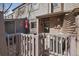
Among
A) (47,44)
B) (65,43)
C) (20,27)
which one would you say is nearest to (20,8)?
(20,27)

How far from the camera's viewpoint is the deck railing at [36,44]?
193cm

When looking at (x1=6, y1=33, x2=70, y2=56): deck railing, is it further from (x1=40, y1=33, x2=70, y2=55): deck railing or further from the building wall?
the building wall

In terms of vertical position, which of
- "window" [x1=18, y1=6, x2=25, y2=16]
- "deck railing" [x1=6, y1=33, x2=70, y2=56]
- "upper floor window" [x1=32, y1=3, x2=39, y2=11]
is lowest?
"deck railing" [x1=6, y1=33, x2=70, y2=56]

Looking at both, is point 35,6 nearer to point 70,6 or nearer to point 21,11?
point 21,11

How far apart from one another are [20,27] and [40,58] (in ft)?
1.59

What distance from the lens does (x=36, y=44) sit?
205 cm

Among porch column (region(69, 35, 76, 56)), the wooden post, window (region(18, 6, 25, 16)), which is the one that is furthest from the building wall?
the wooden post

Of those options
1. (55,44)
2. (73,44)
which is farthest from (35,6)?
(73,44)

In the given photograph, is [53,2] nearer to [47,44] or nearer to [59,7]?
[59,7]

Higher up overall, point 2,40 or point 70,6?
point 70,6

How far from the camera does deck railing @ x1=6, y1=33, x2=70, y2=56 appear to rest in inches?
75.9

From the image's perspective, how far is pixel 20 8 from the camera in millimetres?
1965

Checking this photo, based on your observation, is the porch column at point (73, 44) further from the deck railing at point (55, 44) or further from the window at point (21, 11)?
the window at point (21, 11)

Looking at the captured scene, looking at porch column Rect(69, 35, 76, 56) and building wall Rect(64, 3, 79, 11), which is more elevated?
building wall Rect(64, 3, 79, 11)
